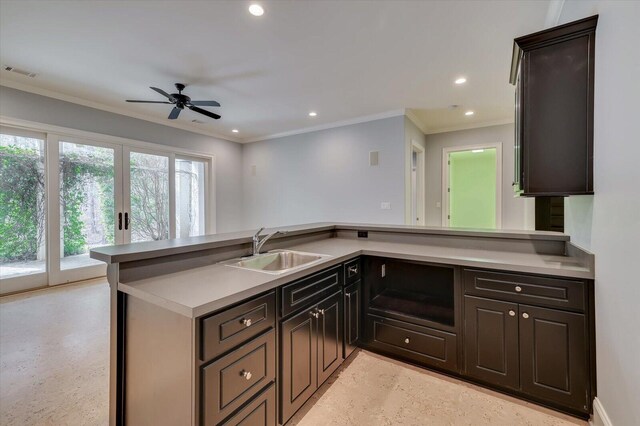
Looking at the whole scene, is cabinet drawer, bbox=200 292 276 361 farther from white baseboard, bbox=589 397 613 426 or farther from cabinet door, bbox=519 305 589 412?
white baseboard, bbox=589 397 613 426

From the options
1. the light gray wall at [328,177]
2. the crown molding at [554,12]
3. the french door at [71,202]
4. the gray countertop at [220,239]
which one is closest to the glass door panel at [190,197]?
the french door at [71,202]

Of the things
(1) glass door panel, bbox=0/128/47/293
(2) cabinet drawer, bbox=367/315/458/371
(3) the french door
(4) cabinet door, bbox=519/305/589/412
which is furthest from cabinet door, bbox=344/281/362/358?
(1) glass door panel, bbox=0/128/47/293

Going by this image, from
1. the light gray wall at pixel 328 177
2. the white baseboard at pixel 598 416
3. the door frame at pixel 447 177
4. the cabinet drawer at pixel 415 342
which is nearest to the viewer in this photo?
the white baseboard at pixel 598 416

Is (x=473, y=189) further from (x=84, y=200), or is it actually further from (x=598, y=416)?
(x=84, y=200)

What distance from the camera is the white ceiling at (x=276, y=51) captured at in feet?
7.44

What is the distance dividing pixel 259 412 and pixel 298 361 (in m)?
0.32

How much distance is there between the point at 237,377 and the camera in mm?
1205

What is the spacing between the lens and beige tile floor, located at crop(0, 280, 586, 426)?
5.29 feet

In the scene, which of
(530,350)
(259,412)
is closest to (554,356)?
(530,350)

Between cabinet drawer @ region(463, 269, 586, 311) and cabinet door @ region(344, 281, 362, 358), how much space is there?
2.60ft

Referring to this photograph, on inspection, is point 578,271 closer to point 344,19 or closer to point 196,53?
point 344,19

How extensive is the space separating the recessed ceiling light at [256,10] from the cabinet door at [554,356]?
2.90 meters

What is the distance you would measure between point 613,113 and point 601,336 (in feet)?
3.70

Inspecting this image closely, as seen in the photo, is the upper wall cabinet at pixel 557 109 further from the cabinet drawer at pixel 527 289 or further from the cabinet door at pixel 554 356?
the cabinet door at pixel 554 356
